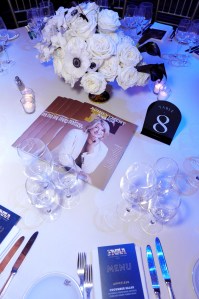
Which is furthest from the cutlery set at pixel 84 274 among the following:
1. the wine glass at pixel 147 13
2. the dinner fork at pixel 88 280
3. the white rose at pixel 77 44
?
the wine glass at pixel 147 13

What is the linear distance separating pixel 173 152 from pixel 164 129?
11cm

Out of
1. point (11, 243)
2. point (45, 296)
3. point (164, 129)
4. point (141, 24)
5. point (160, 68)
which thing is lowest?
point (45, 296)

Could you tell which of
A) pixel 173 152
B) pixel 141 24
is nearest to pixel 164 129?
pixel 173 152

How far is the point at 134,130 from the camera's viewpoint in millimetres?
1050

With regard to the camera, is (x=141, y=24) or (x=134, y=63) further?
(x=141, y=24)

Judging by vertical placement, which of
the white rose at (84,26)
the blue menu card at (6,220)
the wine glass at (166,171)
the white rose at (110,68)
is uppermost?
the white rose at (84,26)

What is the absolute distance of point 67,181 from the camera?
0.84m

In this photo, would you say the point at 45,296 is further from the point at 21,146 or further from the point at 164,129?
the point at 164,129

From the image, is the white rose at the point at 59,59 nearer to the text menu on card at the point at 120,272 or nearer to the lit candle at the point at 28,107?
the lit candle at the point at 28,107

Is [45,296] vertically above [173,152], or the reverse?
[173,152]

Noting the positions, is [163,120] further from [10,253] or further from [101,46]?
[10,253]

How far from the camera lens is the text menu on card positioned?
64 centimetres

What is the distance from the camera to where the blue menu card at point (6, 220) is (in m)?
0.75

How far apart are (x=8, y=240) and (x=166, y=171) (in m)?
0.62
